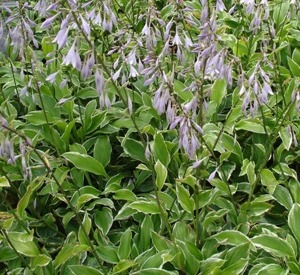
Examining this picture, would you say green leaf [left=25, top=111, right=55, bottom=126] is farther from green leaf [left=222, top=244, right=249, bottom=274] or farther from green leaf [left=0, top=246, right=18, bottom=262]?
green leaf [left=222, top=244, right=249, bottom=274]

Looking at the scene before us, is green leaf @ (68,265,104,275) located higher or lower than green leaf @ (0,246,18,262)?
lower

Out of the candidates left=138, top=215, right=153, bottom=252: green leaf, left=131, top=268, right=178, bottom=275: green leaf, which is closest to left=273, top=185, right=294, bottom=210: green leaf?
left=138, top=215, right=153, bottom=252: green leaf

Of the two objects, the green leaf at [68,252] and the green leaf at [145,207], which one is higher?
the green leaf at [68,252]

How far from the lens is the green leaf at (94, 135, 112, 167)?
12.4 ft

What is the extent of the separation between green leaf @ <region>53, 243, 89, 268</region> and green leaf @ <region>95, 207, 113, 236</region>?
29cm

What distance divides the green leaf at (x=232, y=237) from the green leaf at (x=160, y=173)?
17.6 inches

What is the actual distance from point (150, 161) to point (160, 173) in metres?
0.22

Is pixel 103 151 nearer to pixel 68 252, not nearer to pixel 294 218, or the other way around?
pixel 68 252

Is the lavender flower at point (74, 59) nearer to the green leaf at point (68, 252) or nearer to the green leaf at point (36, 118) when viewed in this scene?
the green leaf at point (68, 252)

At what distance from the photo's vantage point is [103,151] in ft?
12.4

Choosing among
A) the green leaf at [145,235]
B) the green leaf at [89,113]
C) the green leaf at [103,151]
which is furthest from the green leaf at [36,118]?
the green leaf at [145,235]

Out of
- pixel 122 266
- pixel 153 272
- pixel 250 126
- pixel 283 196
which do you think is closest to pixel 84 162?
pixel 122 266

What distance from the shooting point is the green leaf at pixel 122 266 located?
2912 mm

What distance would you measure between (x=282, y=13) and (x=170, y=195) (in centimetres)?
261
